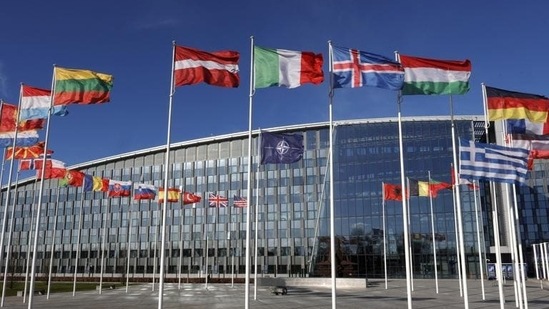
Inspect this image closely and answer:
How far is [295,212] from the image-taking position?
9281cm

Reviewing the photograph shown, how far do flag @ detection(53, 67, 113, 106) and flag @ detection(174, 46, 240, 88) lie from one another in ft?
18.3

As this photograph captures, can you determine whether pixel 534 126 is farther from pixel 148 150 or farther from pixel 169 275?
pixel 148 150

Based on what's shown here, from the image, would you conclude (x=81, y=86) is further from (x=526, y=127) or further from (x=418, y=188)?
(x=418, y=188)

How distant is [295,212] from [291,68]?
72.1 meters

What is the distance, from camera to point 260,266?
9275 centimetres

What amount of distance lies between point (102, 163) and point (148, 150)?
1268 cm

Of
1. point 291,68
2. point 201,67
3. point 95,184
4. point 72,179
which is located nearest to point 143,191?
point 95,184

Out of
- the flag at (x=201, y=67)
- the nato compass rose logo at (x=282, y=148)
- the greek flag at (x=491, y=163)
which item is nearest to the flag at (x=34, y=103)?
the flag at (x=201, y=67)

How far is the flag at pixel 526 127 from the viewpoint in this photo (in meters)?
25.0

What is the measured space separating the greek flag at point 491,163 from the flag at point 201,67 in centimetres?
1066

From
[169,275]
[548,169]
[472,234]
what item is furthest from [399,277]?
[169,275]

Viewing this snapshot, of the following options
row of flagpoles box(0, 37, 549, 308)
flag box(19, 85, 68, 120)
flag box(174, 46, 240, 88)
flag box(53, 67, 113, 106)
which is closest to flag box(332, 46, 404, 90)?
row of flagpoles box(0, 37, 549, 308)

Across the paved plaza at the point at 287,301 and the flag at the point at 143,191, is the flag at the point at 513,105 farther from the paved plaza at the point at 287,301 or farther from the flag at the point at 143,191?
the flag at the point at 143,191

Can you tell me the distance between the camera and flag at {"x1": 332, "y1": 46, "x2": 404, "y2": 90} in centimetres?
2077
